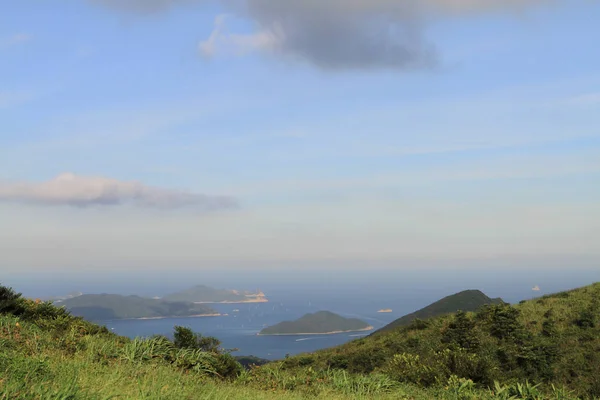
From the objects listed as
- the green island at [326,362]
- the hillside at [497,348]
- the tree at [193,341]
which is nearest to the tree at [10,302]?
the green island at [326,362]

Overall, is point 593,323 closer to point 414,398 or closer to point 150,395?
point 414,398

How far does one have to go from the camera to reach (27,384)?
7.93 m

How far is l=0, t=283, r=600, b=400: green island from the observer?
31.6 ft

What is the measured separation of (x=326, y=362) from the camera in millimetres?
33594

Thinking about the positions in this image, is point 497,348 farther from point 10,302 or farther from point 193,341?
point 10,302

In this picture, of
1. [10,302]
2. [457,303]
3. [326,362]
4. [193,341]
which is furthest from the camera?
[457,303]

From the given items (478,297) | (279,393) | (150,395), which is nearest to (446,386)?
(279,393)

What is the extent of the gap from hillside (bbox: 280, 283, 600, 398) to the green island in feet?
0.21

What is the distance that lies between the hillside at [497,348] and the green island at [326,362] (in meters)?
0.07

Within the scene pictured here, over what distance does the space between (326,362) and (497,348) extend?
11684 mm

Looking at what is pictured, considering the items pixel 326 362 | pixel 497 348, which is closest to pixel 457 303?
pixel 326 362

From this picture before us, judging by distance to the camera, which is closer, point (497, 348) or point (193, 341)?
point (193, 341)

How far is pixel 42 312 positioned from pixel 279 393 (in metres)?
11.7

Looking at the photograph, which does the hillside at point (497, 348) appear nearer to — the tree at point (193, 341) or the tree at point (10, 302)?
the tree at point (193, 341)
